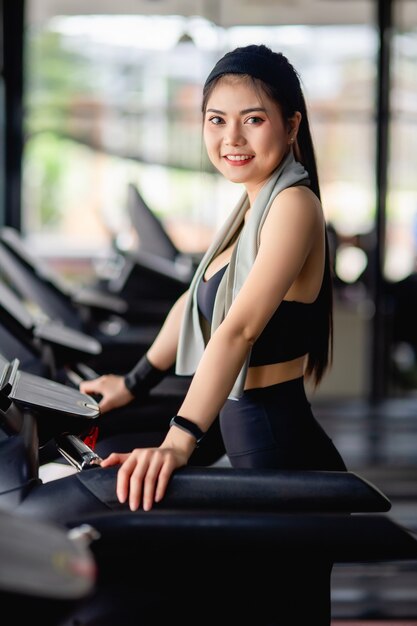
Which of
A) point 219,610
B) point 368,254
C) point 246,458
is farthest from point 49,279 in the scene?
point 368,254

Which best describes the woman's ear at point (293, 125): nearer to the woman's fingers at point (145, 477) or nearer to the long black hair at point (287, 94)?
the long black hair at point (287, 94)

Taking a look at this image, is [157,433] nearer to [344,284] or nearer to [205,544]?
[205,544]

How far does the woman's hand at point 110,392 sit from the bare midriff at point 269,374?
0.35 meters

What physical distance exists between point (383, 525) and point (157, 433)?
31.1 inches

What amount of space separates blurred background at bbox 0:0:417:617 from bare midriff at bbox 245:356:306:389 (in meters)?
4.33

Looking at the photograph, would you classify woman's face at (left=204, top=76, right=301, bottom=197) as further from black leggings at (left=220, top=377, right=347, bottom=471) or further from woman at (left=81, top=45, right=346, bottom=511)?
black leggings at (left=220, top=377, right=347, bottom=471)

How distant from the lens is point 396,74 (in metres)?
5.76

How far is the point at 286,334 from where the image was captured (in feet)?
4.61

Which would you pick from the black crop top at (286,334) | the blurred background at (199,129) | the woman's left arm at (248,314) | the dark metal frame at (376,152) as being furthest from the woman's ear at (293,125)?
the dark metal frame at (376,152)

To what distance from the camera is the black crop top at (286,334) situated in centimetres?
140

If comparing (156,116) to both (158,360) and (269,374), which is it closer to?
(158,360)

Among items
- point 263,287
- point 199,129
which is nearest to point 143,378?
point 263,287

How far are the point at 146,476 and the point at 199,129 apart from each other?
4850 mm

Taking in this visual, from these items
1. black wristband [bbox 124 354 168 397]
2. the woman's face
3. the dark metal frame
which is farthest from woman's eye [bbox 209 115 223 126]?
the dark metal frame
